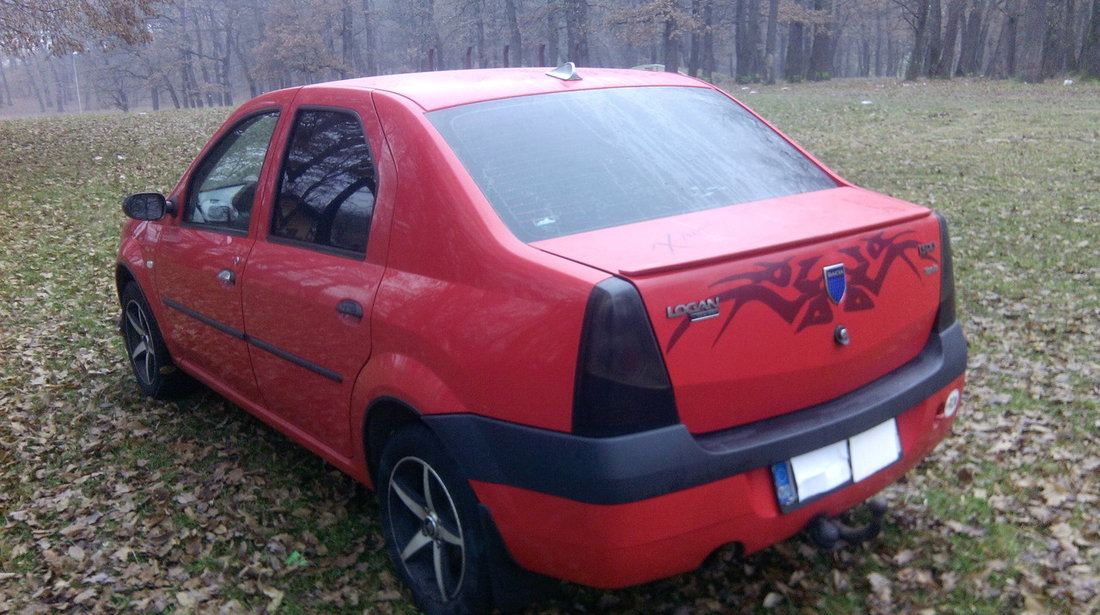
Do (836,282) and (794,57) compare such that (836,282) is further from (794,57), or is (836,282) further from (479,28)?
(479,28)

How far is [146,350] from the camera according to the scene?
5.56m

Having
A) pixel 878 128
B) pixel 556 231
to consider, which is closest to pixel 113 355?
pixel 556 231

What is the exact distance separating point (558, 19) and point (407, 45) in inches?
814

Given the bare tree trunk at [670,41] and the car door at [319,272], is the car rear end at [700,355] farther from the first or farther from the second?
the bare tree trunk at [670,41]

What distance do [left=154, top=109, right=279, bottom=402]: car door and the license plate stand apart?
2507 mm

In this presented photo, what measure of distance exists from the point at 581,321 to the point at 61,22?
17.7 m

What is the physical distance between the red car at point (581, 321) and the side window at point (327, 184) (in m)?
0.01

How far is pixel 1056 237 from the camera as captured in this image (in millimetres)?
8445

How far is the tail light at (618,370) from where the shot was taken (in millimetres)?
2412

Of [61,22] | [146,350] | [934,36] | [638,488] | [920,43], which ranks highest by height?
[61,22]

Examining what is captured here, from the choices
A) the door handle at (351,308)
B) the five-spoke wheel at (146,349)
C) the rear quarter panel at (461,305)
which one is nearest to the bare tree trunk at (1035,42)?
the five-spoke wheel at (146,349)

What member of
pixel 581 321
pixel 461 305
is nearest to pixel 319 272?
pixel 461 305

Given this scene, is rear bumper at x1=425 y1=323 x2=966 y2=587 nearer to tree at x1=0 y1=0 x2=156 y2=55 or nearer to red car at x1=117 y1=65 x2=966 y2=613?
red car at x1=117 y1=65 x2=966 y2=613

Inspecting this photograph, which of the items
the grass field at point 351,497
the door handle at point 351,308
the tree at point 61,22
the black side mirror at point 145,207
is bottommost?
the grass field at point 351,497
